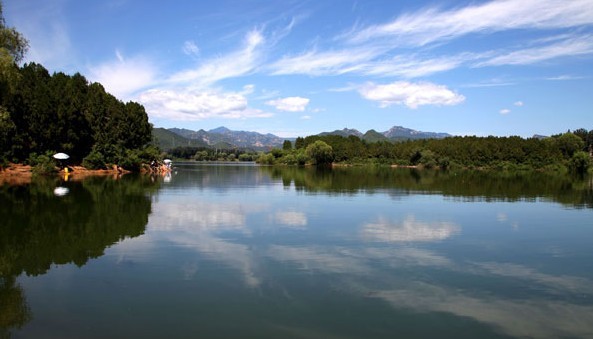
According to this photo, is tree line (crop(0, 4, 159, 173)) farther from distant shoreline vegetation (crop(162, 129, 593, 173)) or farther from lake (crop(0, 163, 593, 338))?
distant shoreline vegetation (crop(162, 129, 593, 173))

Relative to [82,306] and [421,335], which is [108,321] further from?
[421,335]

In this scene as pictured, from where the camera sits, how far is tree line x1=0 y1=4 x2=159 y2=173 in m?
62.6

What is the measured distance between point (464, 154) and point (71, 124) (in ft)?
373

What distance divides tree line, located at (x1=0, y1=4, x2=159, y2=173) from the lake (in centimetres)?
4293

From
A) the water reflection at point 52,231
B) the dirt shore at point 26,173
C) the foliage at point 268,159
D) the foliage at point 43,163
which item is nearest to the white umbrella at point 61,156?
the foliage at point 43,163

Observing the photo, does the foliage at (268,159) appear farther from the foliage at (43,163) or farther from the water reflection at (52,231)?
the water reflection at (52,231)

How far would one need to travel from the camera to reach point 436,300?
11.2 metres

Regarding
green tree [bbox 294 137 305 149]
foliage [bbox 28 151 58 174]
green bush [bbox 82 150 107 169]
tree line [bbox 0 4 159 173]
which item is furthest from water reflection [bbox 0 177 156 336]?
green tree [bbox 294 137 305 149]

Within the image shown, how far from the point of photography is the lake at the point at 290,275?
945 centimetres

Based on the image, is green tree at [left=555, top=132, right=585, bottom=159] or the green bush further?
green tree at [left=555, top=132, right=585, bottom=159]

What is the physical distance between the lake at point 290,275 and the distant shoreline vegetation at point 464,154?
12229cm

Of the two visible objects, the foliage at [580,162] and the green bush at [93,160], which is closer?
the green bush at [93,160]

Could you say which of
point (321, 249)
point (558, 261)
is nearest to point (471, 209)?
point (558, 261)

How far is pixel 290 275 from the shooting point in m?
13.2
